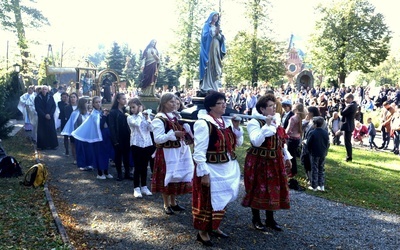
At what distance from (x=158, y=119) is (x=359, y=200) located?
4.35 meters

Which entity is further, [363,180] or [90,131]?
[363,180]

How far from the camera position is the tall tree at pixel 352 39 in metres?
43.0

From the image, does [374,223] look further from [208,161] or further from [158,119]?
[158,119]

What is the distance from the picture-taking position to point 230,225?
5492mm

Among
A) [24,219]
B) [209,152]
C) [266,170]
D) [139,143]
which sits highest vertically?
[209,152]

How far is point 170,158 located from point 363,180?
5.28m

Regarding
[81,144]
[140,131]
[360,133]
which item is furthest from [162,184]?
[360,133]

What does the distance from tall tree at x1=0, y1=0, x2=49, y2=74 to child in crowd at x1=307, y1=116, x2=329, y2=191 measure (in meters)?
21.8

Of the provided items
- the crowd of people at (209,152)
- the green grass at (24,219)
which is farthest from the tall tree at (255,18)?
the green grass at (24,219)

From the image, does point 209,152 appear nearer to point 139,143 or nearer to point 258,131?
point 258,131

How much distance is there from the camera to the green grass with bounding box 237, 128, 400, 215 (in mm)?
7262

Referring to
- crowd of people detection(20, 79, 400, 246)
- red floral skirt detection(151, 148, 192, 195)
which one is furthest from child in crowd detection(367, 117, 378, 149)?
red floral skirt detection(151, 148, 192, 195)

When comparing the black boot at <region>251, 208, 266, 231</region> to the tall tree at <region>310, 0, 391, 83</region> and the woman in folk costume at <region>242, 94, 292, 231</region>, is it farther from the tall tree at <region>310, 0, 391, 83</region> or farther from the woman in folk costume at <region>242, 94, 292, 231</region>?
the tall tree at <region>310, 0, 391, 83</region>

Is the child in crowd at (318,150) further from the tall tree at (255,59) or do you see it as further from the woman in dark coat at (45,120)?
the tall tree at (255,59)
